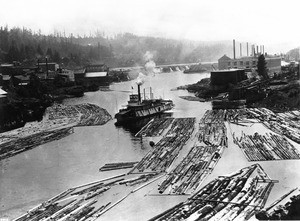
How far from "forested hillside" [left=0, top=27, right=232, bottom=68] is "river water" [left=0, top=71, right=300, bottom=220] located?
59.6 m

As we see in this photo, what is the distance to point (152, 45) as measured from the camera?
177625mm

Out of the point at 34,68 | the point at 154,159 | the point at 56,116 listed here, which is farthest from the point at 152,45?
the point at 154,159

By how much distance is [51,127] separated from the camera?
3238cm

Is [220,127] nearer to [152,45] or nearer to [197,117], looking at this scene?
[197,117]

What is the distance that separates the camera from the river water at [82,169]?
15.0 m

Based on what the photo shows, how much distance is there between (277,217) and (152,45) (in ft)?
556

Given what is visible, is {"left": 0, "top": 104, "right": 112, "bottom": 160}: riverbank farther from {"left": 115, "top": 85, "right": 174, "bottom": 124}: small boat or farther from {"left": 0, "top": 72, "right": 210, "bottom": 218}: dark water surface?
{"left": 115, "top": 85, "right": 174, "bottom": 124}: small boat

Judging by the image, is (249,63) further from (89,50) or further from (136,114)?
(89,50)

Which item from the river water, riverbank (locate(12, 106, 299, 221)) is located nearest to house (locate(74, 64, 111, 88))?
the river water

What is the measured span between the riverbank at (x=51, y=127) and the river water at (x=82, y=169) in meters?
1.08

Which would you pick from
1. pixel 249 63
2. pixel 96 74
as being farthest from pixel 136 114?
pixel 96 74

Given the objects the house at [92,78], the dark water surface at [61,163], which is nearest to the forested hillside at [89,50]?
the house at [92,78]

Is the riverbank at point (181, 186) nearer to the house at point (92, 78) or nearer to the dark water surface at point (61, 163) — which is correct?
the dark water surface at point (61, 163)

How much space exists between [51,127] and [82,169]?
1322 cm
